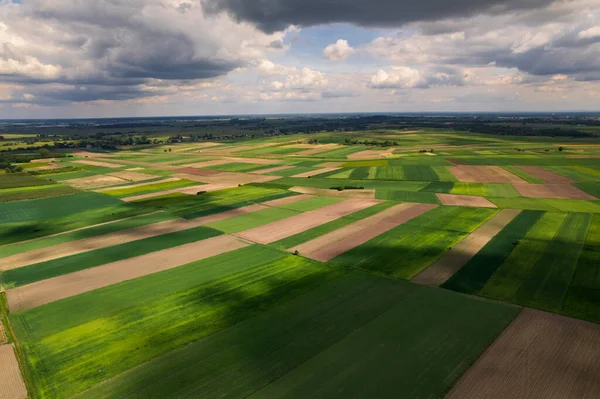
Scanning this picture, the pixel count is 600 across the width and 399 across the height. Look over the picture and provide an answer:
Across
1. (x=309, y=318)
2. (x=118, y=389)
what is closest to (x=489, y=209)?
(x=309, y=318)

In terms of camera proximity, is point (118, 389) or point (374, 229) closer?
point (118, 389)

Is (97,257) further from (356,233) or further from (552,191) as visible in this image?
(552,191)

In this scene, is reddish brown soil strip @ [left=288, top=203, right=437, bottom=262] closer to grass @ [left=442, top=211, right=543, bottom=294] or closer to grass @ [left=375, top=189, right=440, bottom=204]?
grass @ [left=375, top=189, right=440, bottom=204]

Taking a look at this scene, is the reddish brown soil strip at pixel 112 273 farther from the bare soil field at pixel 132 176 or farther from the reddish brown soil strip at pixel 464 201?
the bare soil field at pixel 132 176

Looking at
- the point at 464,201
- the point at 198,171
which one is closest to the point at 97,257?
the point at 464,201

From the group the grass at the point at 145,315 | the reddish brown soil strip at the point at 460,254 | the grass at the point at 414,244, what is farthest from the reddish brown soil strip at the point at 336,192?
the grass at the point at 145,315

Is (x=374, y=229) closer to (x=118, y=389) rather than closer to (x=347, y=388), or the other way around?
(x=347, y=388)

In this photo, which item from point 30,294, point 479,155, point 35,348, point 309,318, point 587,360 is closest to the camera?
point 587,360
